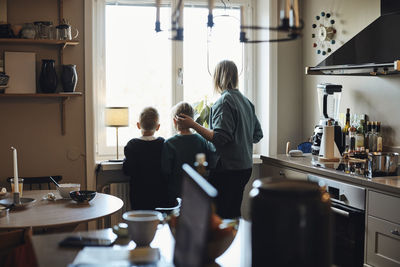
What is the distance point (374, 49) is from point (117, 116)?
6.45 feet

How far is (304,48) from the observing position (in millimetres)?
4488

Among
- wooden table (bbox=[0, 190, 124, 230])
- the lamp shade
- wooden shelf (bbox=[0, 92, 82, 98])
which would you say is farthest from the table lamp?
wooden table (bbox=[0, 190, 124, 230])

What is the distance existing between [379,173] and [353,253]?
0.50 metres

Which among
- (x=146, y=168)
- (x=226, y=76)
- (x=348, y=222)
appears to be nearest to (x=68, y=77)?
(x=146, y=168)

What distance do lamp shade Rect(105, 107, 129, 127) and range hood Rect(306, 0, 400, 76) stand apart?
1.51 meters

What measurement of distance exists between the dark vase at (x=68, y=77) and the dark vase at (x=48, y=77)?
0.07 m

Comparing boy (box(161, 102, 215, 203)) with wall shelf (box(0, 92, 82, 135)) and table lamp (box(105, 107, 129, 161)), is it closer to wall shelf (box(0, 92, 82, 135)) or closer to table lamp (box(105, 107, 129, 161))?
table lamp (box(105, 107, 129, 161))

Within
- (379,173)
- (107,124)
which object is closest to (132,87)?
(107,124)

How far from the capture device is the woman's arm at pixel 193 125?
342cm

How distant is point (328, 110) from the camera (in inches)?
163

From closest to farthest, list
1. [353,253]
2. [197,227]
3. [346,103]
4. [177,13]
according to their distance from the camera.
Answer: [197,227], [177,13], [353,253], [346,103]

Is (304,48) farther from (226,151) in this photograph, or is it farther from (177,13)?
(177,13)

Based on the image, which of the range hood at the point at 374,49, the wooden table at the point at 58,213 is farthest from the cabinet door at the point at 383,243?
the wooden table at the point at 58,213

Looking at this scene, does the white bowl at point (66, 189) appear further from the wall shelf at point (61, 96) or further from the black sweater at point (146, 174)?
the wall shelf at point (61, 96)
